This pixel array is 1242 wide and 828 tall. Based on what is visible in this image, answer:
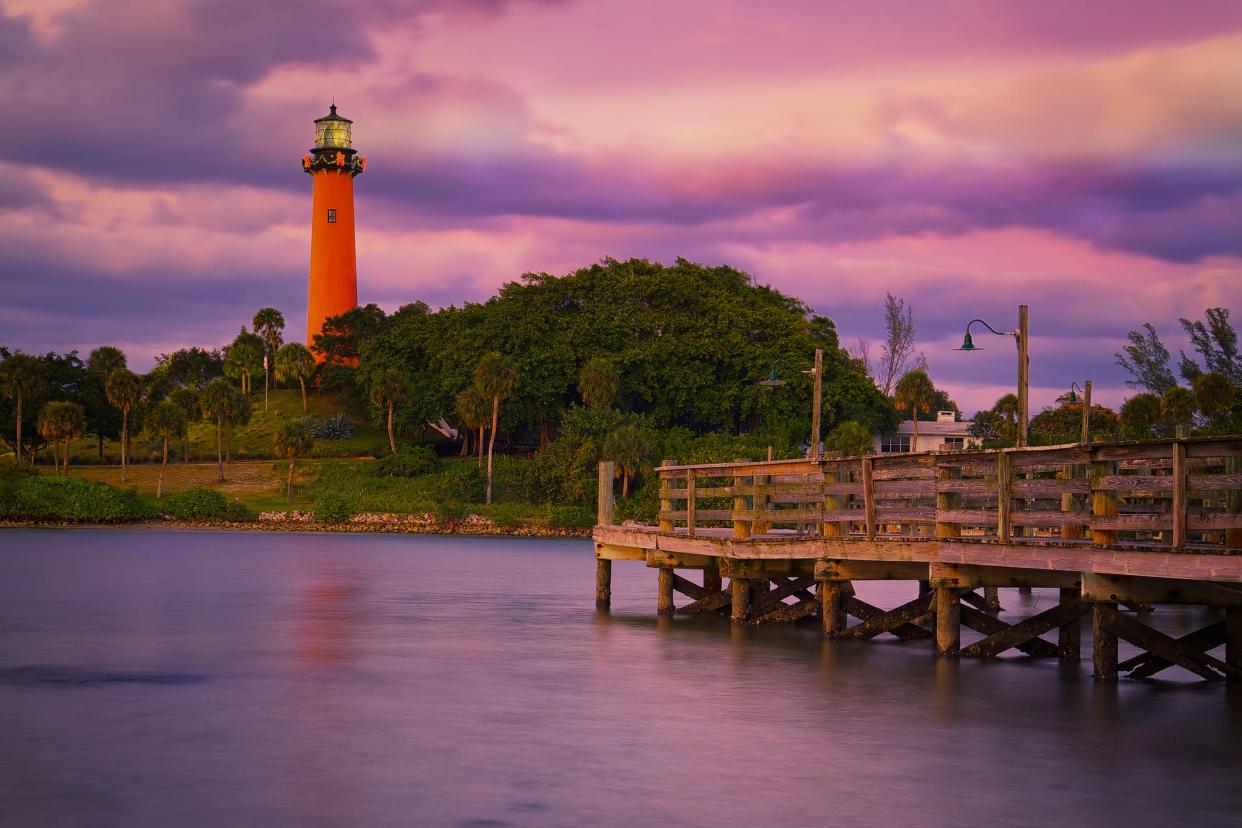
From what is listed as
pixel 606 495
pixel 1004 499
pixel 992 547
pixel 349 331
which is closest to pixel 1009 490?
pixel 1004 499

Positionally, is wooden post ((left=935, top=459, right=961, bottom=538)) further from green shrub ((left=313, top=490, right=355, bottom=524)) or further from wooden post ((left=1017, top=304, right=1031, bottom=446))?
green shrub ((left=313, top=490, right=355, bottom=524))

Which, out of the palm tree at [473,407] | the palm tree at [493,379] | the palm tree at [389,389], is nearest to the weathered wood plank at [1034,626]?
the palm tree at [493,379]

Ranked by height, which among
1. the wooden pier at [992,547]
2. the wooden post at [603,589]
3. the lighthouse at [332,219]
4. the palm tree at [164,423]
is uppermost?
the lighthouse at [332,219]

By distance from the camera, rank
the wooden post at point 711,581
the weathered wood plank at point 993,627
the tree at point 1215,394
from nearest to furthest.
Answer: the weathered wood plank at point 993,627 < the wooden post at point 711,581 < the tree at point 1215,394

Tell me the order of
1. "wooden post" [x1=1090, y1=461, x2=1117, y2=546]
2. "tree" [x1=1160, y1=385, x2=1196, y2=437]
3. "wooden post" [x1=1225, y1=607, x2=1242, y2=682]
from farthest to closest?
"tree" [x1=1160, y1=385, x2=1196, y2=437] → "wooden post" [x1=1225, y1=607, x2=1242, y2=682] → "wooden post" [x1=1090, y1=461, x2=1117, y2=546]

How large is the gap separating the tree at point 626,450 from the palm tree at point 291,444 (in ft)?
68.3

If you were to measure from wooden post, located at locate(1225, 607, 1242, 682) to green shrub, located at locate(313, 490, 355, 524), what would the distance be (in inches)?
2836

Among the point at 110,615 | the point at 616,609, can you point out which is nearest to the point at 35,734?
the point at 110,615

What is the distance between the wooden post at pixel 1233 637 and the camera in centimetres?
1894

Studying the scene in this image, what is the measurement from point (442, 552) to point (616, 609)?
110 ft

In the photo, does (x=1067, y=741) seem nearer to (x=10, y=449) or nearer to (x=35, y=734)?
(x=35, y=734)

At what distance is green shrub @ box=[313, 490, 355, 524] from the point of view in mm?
87625

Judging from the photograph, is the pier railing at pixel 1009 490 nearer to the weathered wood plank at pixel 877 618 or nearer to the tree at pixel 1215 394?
the weathered wood plank at pixel 877 618

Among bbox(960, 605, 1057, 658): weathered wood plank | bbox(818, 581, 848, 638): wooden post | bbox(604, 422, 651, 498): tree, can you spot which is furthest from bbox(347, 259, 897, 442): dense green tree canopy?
bbox(960, 605, 1057, 658): weathered wood plank
